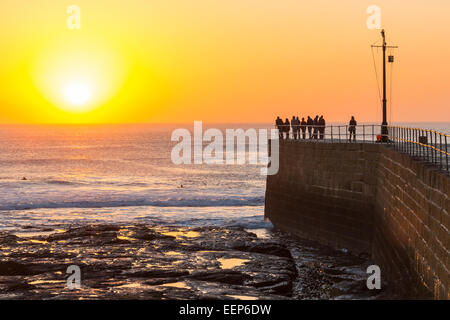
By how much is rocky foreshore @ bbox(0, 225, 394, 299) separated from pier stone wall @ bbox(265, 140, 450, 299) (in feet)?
3.56

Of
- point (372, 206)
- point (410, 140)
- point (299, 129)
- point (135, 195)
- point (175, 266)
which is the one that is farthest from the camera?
point (135, 195)

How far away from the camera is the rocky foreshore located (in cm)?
1998

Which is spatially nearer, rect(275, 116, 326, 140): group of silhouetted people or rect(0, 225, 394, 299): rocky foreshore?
rect(0, 225, 394, 299): rocky foreshore

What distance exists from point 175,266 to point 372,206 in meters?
7.96

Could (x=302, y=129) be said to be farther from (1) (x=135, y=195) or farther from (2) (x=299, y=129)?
(1) (x=135, y=195)

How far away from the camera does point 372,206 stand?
82.0 ft

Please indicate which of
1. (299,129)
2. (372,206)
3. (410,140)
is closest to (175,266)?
(372,206)

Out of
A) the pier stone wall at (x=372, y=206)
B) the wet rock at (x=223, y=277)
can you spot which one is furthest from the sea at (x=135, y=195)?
the wet rock at (x=223, y=277)

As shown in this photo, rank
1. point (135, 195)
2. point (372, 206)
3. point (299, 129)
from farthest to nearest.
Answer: point (135, 195), point (299, 129), point (372, 206)

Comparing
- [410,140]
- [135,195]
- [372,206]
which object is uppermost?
[410,140]

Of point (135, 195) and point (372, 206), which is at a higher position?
point (372, 206)

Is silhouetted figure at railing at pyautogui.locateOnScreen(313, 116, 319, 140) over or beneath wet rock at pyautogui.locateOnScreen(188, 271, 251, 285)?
over

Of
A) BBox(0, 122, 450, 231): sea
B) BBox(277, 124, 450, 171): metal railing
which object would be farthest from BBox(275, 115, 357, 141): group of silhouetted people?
BBox(0, 122, 450, 231): sea

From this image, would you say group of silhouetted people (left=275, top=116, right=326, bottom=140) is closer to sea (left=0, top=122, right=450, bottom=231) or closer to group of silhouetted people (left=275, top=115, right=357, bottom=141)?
group of silhouetted people (left=275, top=115, right=357, bottom=141)
